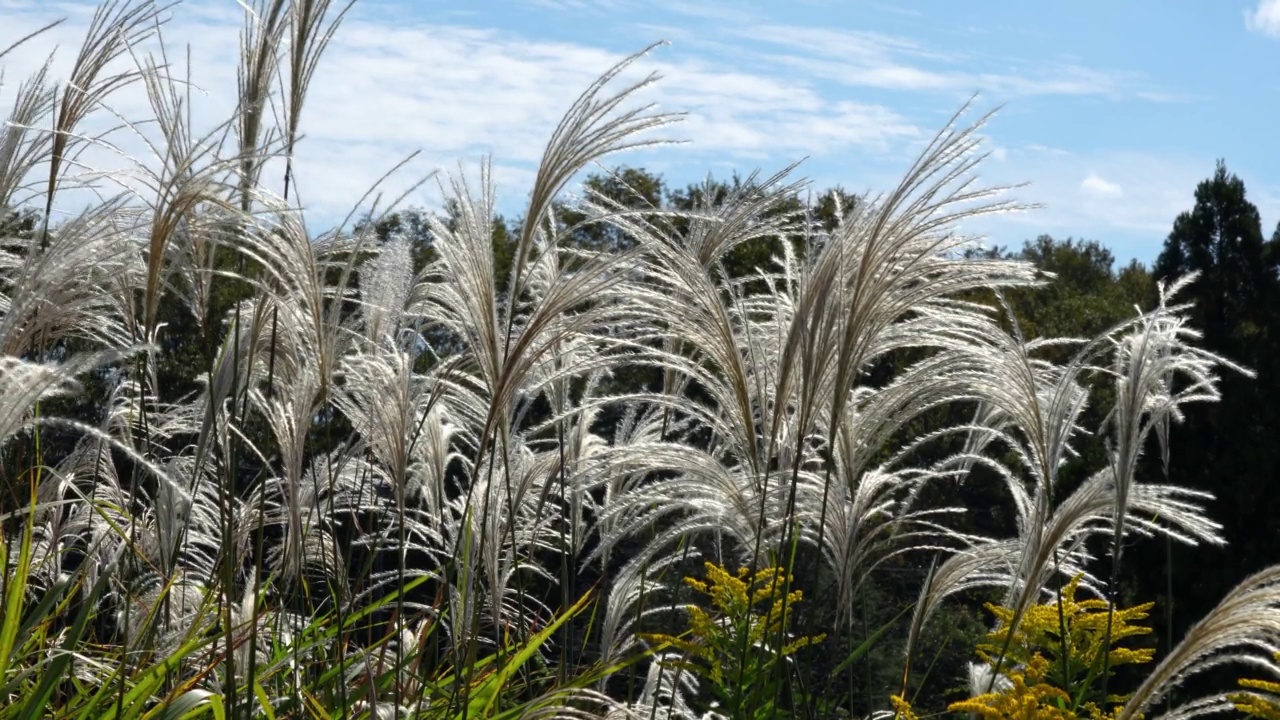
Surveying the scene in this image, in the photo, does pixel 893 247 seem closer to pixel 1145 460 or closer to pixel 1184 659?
pixel 1184 659

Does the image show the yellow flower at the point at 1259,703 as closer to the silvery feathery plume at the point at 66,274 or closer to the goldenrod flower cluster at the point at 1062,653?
the goldenrod flower cluster at the point at 1062,653

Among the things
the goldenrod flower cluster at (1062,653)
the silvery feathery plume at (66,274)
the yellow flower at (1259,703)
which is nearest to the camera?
the silvery feathery plume at (66,274)

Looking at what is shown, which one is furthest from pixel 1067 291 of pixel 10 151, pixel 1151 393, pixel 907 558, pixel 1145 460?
pixel 10 151

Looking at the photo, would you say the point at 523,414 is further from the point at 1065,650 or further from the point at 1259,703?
the point at 1259,703

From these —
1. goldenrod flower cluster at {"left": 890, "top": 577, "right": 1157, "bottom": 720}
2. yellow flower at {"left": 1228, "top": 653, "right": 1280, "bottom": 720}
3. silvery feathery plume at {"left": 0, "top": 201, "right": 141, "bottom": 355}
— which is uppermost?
silvery feathery plume at {"left": 0, "top": 201, "right": 141, "bottom": 355}

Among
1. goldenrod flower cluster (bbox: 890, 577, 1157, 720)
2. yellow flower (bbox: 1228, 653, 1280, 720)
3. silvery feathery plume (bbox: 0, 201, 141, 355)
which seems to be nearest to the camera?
silvery feathery plume (bbox: 0, 201, 141, 355)

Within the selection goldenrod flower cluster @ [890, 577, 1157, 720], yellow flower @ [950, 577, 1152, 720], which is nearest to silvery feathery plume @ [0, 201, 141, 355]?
goldenrod flower cluster @ [890, 577, 1157, 720]

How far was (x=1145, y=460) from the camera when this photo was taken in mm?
12234

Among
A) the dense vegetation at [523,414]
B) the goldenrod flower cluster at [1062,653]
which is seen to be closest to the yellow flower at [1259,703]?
the dense vegetation at [523,414]

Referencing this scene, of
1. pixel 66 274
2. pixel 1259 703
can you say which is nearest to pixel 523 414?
pixel 66 274

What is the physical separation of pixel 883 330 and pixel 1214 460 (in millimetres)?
12050

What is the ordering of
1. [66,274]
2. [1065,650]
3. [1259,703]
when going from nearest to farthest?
Result: [66,274] < [1259,703] < [1065,650]

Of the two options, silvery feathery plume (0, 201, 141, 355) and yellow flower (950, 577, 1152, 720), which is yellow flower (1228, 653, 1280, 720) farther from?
silvery feathery plume (0, 201, 141, 355)

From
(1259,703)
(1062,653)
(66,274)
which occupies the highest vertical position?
(66,274)
